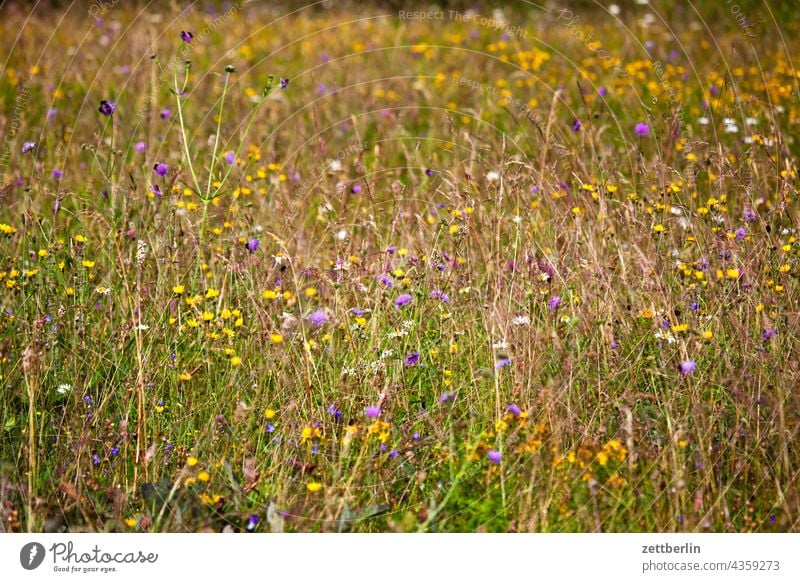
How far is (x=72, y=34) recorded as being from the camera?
23.1ft

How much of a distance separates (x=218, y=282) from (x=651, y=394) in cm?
168

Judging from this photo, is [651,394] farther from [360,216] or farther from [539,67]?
[539,67]

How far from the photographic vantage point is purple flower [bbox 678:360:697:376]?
2498mm

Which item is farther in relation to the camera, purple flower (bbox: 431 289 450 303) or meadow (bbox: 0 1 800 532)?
purple flower (bbox: 431 289 450 303)

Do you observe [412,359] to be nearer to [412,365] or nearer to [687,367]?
[412,365]

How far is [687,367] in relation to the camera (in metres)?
2.50
